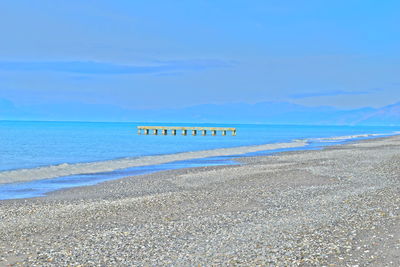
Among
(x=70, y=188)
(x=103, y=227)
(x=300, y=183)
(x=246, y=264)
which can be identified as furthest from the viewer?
(x=70, y=188)

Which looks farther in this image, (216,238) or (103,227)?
(103,227)

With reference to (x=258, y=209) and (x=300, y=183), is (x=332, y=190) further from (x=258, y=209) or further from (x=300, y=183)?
(x=258, y=209)

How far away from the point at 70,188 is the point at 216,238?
1170 cm

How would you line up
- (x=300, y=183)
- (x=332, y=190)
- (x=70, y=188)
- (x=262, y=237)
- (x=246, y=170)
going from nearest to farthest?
(x=262, y=237) → (x=332, y=190) → (x=300, y=183) → (x=70, y=188) → (x=246, y=170)

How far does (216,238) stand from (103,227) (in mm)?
3059

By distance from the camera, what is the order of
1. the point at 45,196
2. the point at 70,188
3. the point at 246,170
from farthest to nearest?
the point at 246,170 < the point at 70,188 < the point at 45,196

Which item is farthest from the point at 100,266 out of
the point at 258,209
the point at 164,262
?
the point at 258,209

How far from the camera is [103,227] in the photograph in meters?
11.4

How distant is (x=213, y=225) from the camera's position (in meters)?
11.2

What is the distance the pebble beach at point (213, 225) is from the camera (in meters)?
8.61

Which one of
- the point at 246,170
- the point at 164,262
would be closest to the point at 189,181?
the point at 246,170

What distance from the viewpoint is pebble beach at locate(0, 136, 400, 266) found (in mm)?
8609

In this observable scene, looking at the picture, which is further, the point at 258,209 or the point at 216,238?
the point at 258,209

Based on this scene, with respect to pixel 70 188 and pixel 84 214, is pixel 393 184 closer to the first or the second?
pixel 84 214
